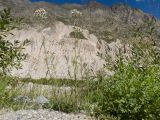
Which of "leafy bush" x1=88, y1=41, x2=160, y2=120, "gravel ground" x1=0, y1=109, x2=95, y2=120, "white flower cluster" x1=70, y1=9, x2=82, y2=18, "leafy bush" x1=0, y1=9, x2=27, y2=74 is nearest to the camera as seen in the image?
"leafy bush" x1=0, y1=9, x2=27, y2=74

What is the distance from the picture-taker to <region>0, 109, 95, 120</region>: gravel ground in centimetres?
1118

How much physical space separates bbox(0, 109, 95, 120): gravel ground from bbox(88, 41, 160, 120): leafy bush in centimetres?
84

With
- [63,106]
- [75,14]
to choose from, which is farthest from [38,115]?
[75,14]

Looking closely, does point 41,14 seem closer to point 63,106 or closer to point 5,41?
point 5,41

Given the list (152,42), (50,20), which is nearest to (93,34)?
(50,20)

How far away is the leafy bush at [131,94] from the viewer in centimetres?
1207

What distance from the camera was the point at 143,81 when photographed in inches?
481

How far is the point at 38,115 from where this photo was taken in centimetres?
1149

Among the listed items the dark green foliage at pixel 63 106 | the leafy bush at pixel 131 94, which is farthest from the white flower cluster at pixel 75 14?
the dark green foliage at pixel 63 106

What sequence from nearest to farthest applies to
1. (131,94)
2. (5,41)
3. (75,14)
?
(5,41)
(131,94)
(75,14)

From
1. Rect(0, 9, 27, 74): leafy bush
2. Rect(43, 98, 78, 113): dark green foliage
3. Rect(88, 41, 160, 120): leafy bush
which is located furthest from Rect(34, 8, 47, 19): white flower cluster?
Rect(88, 41, 160, 120): leafy bush

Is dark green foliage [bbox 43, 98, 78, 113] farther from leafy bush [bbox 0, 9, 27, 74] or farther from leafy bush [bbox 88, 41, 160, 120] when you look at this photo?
leafy bush [bbox 0, 9, 27, 74]

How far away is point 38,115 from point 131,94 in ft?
8.09

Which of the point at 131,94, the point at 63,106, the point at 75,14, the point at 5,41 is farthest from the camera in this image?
the point at 75,14
